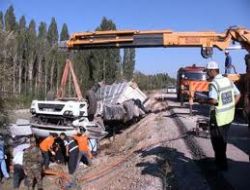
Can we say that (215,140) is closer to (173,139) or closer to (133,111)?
(173,139)

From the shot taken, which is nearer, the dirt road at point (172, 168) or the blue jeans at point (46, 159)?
the dirt road at point (172, 168)

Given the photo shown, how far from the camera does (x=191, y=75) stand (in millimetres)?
34344

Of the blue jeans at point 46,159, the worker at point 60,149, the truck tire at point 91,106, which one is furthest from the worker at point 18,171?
the truck tire at point 91,106

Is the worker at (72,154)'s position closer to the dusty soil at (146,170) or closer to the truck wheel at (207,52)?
the dusty soil at (146,170)

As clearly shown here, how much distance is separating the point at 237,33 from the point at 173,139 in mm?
5956

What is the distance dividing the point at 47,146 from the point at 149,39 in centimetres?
629

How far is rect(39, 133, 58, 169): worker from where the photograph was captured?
53.7 ft

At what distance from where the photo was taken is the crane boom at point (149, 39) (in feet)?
68.3

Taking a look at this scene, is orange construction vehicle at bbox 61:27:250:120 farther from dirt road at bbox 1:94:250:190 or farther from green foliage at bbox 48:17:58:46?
green foliage at bbox 48:17:58:46

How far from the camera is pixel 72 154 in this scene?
16844 mm

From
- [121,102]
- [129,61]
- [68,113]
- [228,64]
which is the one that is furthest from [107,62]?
[68,113]

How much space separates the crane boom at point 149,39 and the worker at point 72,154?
202 inches

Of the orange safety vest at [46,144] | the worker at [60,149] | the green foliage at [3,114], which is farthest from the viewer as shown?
the green foliage at [3,114]

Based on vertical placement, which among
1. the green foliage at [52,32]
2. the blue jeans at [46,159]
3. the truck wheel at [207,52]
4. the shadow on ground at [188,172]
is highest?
the green foliage at [52,32]
